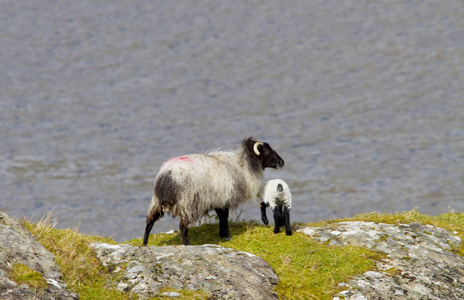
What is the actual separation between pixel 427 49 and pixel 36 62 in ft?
168

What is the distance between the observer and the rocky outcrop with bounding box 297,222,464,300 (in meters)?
10.9

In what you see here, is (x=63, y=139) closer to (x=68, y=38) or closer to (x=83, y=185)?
(x=83, y=185)

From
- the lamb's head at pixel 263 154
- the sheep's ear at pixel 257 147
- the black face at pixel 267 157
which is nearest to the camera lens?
the sheep's ear at pixel 257 147

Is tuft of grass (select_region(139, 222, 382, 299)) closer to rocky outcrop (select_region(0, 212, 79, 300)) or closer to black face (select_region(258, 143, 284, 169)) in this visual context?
black face (select_region(258, 143, 284, 169))

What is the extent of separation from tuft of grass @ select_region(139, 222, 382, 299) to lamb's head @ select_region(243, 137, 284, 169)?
196 centimetres

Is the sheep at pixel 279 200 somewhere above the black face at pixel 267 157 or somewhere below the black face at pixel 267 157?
below

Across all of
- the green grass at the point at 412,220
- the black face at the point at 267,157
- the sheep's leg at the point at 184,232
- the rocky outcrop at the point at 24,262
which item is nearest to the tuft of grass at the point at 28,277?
the rocky outcrop at the point at 24,262

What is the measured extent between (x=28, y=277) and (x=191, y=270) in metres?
2.75

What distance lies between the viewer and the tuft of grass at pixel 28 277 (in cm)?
895

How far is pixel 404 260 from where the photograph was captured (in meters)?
12.0

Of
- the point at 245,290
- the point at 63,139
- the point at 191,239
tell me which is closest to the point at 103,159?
the point at 63,139

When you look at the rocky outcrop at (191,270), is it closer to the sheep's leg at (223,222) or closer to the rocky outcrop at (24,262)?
the rocky outcrop at (24,262)

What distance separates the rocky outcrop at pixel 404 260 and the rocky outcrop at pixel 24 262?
488 cm

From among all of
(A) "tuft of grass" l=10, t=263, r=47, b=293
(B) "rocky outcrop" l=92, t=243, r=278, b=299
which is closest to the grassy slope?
(B) "rocky outcrop" l=92, t=243, r=278, b=299
